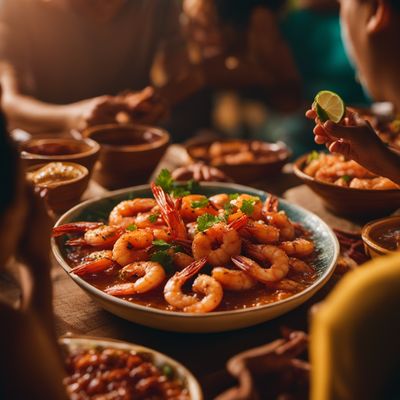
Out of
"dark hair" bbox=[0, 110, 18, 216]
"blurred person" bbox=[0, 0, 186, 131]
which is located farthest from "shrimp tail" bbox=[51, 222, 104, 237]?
"blurred person" bbox=[0, 0, 186, 131]

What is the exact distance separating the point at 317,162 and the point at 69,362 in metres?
1.77

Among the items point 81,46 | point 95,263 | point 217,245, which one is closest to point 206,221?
point 217,245

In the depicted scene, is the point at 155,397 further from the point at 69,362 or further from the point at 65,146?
the point at 65,146

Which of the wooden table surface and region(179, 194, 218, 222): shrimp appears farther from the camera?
region(179, 194, 218, 222): shrimp

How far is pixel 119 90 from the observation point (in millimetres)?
4965

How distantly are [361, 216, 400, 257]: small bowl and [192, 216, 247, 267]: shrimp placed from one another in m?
0.48

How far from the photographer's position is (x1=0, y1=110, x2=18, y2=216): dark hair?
87cm

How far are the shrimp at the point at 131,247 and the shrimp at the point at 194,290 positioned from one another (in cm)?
20

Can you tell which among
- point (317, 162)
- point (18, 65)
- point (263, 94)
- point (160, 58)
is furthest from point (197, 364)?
point (263, 94)

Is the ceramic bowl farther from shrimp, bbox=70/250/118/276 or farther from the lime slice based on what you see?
the lime slice

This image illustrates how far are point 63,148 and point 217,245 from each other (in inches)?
51.5

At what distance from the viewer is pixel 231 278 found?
148cm

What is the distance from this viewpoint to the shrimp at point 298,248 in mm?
1717

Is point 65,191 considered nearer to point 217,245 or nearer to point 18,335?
point 217,245
